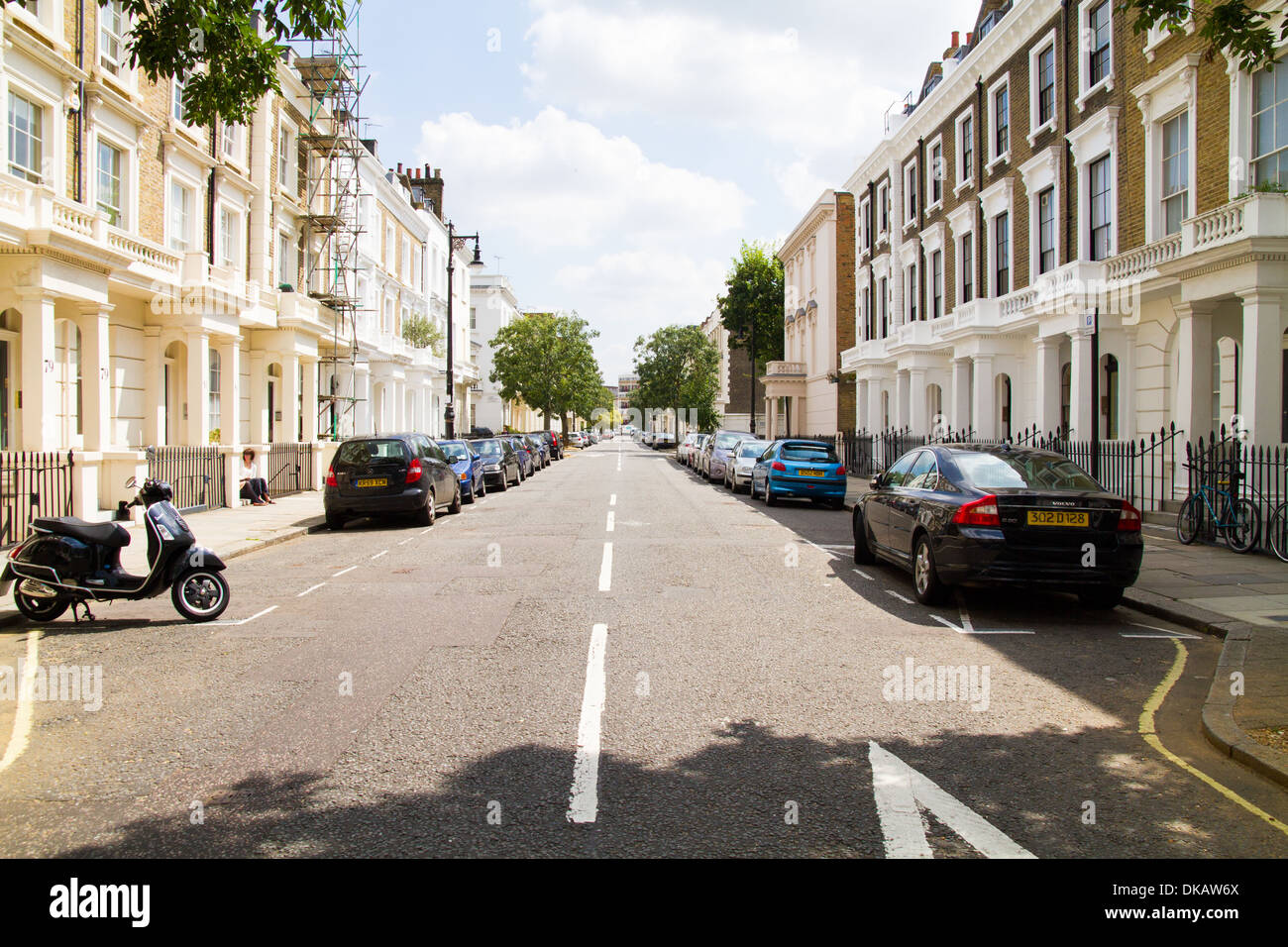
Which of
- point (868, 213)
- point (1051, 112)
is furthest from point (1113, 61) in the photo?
point (868, 213)

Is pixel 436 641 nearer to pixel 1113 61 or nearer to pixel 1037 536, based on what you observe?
pixel 1037 536

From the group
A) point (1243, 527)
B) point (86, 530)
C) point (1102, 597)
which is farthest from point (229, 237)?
point (1243, 527)

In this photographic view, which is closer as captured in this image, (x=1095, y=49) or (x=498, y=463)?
(x=1095, y=49)

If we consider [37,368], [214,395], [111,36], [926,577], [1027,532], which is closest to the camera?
[1027,532]

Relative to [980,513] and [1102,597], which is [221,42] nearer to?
[980,513]

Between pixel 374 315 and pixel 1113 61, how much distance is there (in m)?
28.2

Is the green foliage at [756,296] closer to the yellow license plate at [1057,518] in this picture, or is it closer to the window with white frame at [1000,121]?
the window with white frame at [1000,121]

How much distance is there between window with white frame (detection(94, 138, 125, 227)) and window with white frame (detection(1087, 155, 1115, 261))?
20984mm

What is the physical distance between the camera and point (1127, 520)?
813 cm

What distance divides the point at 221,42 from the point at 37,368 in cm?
928

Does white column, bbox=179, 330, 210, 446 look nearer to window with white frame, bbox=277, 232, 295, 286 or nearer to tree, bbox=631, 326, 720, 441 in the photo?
window with white frame, bbox=277, 232, 295, 286

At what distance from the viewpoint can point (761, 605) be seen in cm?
876

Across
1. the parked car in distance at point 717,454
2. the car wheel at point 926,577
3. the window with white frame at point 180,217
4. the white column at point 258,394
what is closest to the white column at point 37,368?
the window with white frame at point 180,217
